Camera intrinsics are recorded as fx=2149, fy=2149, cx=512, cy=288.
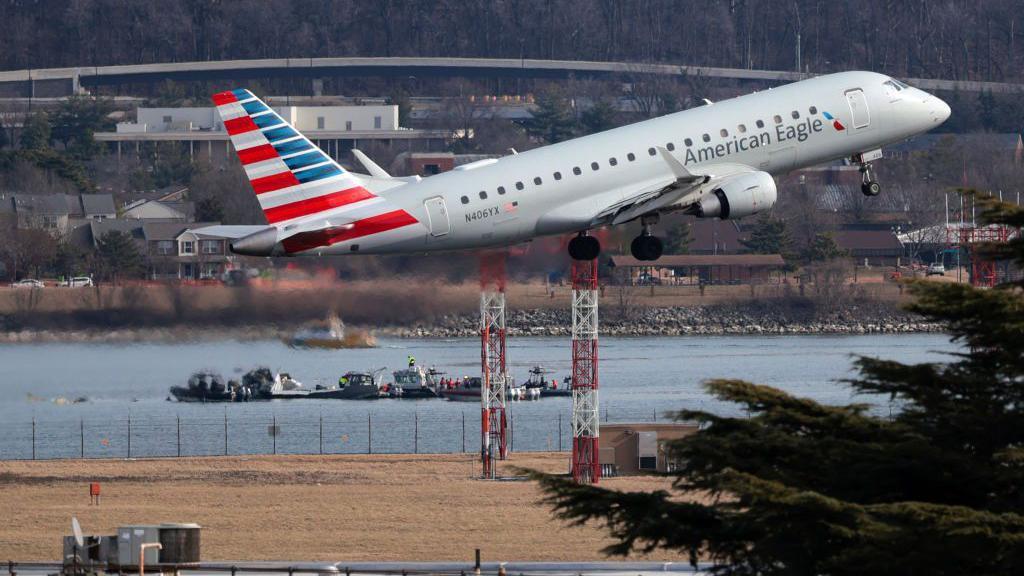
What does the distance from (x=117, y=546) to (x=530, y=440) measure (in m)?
60.2

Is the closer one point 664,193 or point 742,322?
point 664,193

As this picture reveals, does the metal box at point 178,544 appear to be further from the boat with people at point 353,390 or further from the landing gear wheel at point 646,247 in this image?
the boat with people at point 353,390

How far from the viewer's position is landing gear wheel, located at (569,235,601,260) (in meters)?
67.2

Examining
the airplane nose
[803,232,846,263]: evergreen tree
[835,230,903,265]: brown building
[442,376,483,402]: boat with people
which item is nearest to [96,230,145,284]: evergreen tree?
[442,376,483,402]: boat with people

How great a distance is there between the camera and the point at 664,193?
64.3m

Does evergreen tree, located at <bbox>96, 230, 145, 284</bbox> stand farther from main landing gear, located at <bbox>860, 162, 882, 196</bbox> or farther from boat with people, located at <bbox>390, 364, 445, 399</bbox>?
main landing gear, located at <bbox>860, 162, 882, 196</bbox>

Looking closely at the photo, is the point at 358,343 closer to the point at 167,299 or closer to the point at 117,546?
the point at 167,299

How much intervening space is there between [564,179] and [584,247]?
466cm

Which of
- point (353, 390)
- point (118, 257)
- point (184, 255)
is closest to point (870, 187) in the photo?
point (118, 257)

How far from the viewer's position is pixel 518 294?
11000 cm

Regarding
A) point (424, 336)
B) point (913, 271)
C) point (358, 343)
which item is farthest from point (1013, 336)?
point (424, 336)

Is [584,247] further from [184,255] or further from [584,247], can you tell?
[184,255]

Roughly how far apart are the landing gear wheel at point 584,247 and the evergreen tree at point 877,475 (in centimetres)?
2328

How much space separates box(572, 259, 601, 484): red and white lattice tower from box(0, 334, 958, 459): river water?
1071 cm
